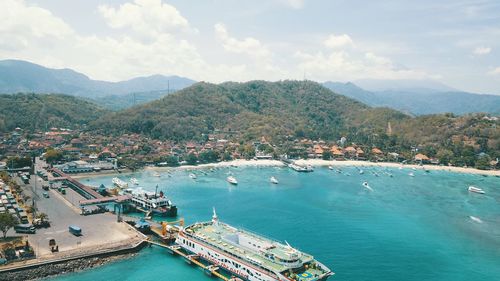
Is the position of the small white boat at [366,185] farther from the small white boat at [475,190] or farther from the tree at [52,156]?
the tree at [52,156]

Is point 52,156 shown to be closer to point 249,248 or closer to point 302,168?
point 302,168

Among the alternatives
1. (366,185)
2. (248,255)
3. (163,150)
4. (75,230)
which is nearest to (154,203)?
(75,230)

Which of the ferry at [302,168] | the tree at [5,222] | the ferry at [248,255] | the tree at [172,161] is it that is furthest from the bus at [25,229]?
the ferry at [302,168]

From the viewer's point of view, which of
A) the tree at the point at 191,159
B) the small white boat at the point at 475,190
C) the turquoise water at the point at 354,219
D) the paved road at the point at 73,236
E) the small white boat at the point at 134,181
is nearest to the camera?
the turquoise water at the point at 354,219

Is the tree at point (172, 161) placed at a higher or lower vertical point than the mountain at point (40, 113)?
lower

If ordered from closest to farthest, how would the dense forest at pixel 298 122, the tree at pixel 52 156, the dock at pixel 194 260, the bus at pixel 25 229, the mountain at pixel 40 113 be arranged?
the dock at pixel 194 260, the bus at pixel 25 229, the tree at pixel 52 156, the dense forest at pixel 298 122, the mountain at pixel 40 113

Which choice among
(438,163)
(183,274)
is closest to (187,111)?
(438,163)
